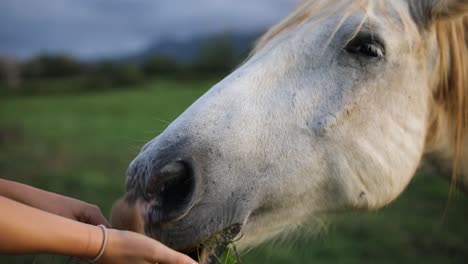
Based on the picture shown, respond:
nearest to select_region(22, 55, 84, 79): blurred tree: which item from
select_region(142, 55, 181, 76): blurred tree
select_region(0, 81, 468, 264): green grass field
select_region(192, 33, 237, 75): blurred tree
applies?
select_region(142, 55, 181, 76): blurred tree

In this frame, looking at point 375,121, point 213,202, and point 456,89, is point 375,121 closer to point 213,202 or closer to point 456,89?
point 456,89

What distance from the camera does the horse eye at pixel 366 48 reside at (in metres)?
2.10

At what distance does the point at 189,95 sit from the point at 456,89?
77.2 feet

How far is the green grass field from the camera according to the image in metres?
5.57

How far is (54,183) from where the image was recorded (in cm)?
808

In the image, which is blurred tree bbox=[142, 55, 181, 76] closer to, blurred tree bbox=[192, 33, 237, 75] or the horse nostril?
blurred tree bbox=[192, 33, 237, 75]

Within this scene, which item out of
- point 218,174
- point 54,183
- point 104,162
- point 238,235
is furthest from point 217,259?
point 104,162

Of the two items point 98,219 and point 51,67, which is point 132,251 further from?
point 51,67

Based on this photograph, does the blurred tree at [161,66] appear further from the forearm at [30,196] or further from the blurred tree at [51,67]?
the forearm at [30,196]

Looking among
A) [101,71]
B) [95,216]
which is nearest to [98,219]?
[95,216]

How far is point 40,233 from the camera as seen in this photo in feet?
4.33

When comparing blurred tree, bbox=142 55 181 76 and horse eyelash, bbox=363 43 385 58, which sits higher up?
horse eyelash, bbox=363 43 385 58

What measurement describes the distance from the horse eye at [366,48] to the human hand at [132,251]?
117 centimetres

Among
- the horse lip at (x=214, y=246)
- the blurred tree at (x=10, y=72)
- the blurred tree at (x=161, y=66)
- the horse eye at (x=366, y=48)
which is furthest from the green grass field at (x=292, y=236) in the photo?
the blurred tree at (x=161, y=66)
